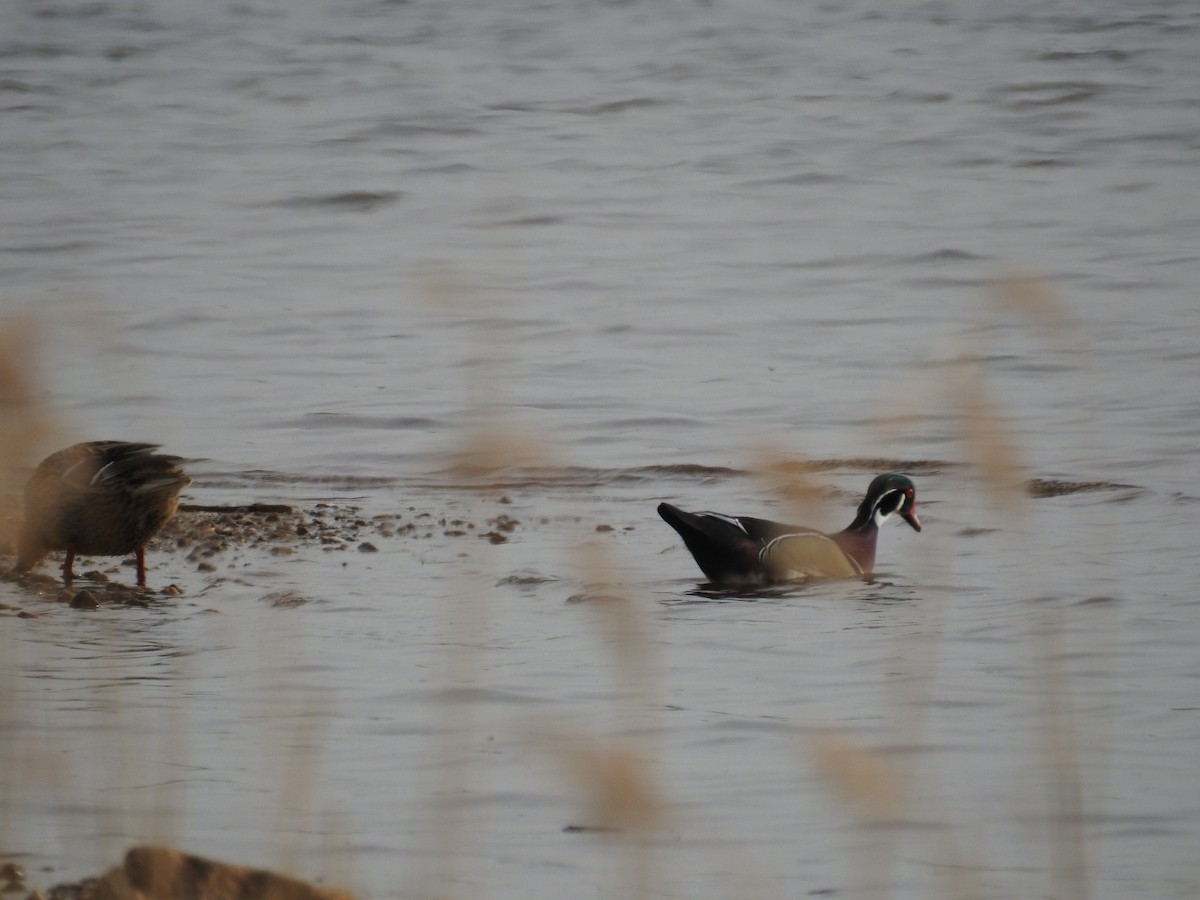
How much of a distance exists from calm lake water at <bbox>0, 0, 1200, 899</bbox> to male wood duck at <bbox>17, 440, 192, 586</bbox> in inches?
12.6

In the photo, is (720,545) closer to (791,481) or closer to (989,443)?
(791,481)

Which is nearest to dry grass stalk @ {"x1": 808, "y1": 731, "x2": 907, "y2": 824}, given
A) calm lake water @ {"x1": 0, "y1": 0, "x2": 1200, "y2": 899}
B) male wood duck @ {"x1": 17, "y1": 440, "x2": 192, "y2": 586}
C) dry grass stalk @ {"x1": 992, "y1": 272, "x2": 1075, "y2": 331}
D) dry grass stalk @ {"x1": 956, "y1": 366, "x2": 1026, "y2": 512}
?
calm lake water @ {"x1": 0, "y1": 0, "x2": 1200, "y2": 899}

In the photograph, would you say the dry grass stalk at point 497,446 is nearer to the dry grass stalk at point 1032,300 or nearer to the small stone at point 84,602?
the dry grass stalk at point 1032,300

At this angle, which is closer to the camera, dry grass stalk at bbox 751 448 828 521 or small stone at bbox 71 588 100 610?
dry grass stalk at bbox 751 448 828 521

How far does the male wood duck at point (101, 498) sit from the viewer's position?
7.89m

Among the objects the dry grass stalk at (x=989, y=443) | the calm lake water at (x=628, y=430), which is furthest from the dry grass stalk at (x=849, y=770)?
the dry grass stalk at (x=989, y=443)

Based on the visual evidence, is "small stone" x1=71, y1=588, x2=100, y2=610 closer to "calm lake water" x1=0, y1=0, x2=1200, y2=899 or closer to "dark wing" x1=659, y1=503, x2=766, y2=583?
"calm lake water" x1=0, y1=0, x2=1200, y2=899

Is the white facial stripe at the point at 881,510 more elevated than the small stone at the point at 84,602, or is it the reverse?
the white facial stripe at the point at 881,510

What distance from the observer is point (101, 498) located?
788 centimetres

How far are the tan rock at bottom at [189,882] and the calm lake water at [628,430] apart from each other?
0.18 meters

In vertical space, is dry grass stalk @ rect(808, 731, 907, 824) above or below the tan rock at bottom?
above

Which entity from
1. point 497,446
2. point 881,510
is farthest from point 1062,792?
point 881,510

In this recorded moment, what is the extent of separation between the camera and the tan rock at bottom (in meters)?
3.91

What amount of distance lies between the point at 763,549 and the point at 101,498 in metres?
2.93
